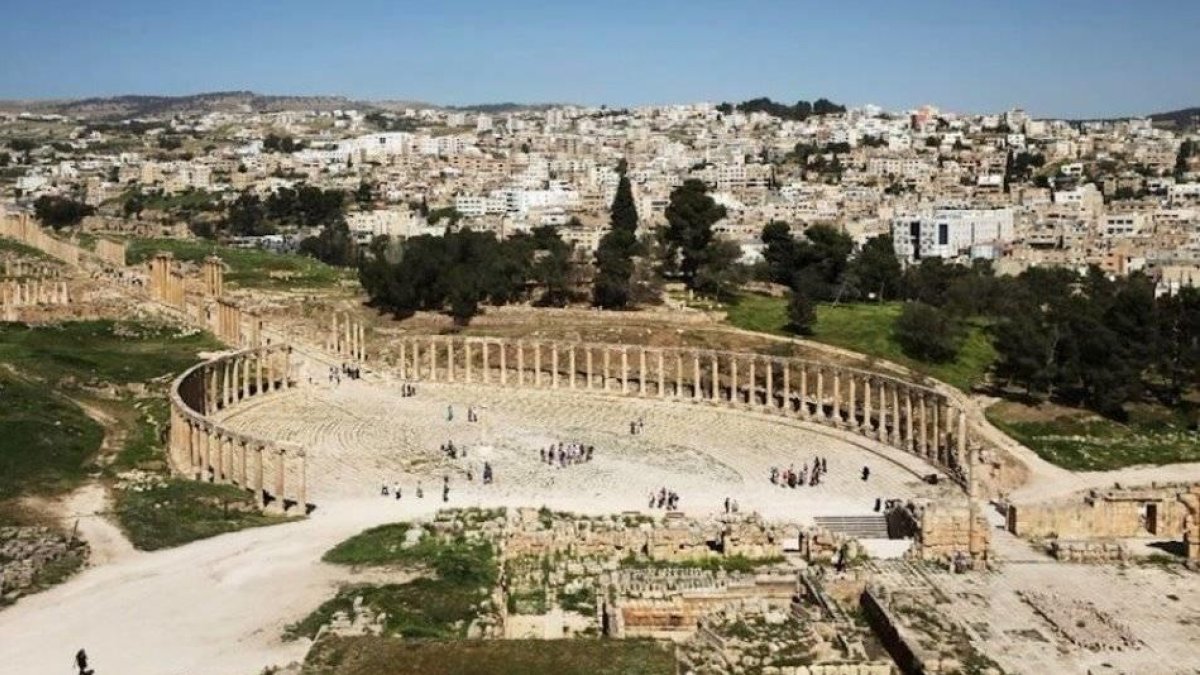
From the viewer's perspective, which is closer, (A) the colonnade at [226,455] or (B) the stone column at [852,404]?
(A) the colonnade at [226,455]

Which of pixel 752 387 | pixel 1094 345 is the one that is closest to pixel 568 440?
pixel 752 387

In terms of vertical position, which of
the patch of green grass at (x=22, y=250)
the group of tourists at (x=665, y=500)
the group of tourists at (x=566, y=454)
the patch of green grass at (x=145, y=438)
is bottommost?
the group of tourists at (x=665, y=500)

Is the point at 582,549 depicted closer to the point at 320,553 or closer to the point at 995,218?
the point at 320,553

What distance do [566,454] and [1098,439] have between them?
971 inches

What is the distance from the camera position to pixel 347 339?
7912 centimetres

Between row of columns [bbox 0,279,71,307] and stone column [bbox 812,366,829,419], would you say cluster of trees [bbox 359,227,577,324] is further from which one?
row of columns [bbox 0,279,71,307]

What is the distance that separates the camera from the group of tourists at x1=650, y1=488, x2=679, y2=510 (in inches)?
1901

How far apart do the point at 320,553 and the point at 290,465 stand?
32.4 feet

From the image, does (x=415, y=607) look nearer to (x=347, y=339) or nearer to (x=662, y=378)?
(x=662, y=378)

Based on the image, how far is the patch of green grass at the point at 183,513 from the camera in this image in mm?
41719

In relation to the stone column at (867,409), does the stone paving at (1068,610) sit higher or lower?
lower

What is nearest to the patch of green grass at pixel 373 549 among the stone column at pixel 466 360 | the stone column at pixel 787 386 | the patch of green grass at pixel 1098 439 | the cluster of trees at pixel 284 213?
the stone column at pixel 787 386

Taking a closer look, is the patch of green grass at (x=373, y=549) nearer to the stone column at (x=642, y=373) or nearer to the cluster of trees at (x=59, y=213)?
the stone column at (x=642, y=373)

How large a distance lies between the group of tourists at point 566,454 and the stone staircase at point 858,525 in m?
13.1
